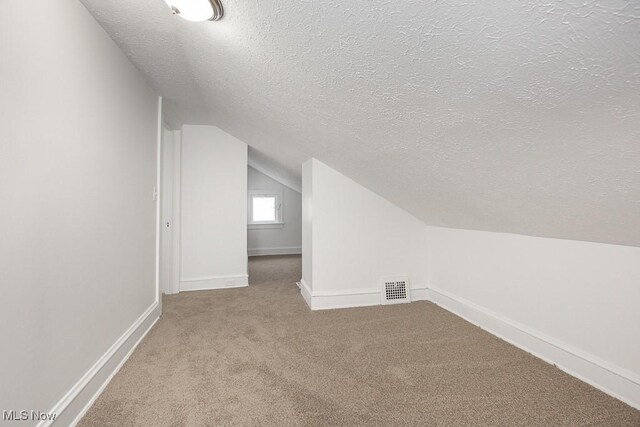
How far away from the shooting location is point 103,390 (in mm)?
1518

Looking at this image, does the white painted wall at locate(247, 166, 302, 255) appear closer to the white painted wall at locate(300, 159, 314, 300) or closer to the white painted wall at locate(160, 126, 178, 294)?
the white painted wall at locate(160, 126, 178, 294)

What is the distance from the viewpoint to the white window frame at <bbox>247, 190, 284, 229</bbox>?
6246 mm

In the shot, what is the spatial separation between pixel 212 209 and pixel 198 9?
2.62 metres

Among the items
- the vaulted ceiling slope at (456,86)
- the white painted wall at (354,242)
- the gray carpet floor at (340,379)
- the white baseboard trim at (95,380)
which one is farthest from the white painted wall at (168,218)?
the white painted wall at (354,242)

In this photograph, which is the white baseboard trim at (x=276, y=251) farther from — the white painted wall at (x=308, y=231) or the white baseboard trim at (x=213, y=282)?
the white painted wall at (x=308, y=231)

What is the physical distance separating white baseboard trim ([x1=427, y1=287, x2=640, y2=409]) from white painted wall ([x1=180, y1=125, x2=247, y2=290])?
268 centimetres

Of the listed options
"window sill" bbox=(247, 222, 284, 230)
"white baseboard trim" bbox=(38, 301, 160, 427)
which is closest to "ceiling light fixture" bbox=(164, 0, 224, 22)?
"white baseboard trim" bbox=(38, 301, 160, 427)

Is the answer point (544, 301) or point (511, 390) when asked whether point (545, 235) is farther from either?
point (511, 390)

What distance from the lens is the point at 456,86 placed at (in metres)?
0.99

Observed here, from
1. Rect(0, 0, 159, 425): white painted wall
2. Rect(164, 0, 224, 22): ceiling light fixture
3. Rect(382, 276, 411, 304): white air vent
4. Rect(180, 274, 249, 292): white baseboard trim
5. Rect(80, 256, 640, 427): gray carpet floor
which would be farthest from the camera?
Rect(180, 274, 249, 292): white baseboard trim

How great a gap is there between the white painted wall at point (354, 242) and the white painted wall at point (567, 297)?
61 cm

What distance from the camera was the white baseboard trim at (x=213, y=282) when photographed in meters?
3.43

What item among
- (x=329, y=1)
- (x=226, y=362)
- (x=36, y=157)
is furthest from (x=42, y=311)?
(x=329, y=1)

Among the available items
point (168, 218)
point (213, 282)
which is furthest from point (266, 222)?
point (168, 218)
